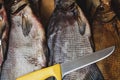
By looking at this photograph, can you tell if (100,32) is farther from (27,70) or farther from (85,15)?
(27,70)

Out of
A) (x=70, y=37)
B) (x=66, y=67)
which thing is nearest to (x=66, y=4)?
(x=70, y=37)

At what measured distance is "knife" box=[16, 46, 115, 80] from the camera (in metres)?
1.06

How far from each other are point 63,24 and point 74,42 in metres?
0.07

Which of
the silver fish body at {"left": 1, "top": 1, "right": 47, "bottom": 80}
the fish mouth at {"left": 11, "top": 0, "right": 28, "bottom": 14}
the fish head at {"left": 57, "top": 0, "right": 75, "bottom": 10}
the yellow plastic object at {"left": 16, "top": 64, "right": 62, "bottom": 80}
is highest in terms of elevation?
the fish mouth at {"left": 11, "top": 0, "right": 28, "bottom": 14}

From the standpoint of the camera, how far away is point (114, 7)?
122 centimetres

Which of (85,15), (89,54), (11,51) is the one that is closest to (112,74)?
(89,54)

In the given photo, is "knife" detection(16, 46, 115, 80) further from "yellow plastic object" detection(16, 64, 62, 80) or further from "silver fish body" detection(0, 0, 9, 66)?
"silver fish body" detection(0, 0, 9, 66)

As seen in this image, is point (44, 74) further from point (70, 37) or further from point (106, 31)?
point (106, 31)

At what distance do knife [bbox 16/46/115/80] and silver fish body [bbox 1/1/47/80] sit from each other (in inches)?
2.0

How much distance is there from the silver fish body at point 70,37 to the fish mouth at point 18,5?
0.10 m

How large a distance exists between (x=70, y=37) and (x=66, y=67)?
12cm

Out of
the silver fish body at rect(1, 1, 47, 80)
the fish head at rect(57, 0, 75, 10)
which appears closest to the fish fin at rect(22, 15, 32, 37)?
the silver fish body at rect(1, 1, 47, 80)

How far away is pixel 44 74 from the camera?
106 cm

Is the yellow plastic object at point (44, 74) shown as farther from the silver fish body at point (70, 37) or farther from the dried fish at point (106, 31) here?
the dried fish at point (106, 31)
